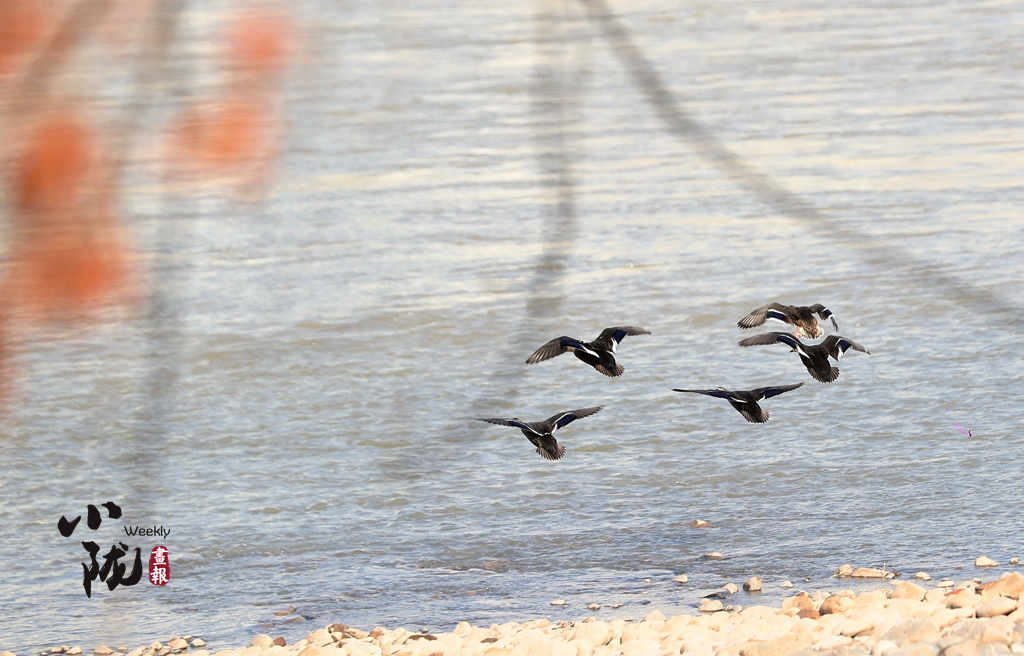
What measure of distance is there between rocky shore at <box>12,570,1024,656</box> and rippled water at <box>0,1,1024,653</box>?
5.7 inches

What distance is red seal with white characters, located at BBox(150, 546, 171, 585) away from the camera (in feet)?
15.7

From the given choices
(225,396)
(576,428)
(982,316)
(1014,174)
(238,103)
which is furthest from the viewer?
(238,103)

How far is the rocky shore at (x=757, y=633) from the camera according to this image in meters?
3.73

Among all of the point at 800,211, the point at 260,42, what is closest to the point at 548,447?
the point at 800,211

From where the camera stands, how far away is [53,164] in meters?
10.6

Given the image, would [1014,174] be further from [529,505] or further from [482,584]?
[482,584]

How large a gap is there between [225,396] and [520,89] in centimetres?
528

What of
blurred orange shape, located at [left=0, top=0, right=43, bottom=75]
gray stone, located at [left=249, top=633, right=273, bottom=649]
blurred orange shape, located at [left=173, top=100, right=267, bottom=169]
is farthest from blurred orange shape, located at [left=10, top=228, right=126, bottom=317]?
gray stone, located at [left=249, top=633, right=273, bottom=649]

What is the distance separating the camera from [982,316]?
22.6ft

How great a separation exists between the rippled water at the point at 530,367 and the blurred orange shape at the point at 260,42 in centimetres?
81

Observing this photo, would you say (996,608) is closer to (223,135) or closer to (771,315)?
(771,315)

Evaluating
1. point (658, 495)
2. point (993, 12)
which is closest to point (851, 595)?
point (658, 495)

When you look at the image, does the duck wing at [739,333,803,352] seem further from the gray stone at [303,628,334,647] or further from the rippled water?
the gray stone at [303,628,334,647]

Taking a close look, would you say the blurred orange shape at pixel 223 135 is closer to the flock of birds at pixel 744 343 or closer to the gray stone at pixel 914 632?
the flock of birds at pixel 744 343
